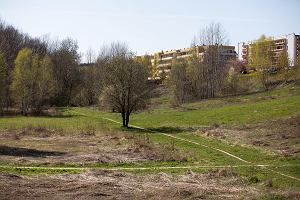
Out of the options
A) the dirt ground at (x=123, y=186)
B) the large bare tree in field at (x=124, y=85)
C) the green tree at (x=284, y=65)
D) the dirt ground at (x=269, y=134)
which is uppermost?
the green tree at (x=284, y=65)

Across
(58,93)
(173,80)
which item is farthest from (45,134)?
(58,93)

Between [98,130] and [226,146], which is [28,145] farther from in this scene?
[226,146]

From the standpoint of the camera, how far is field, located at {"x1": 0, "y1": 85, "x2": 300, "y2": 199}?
59.3 ft

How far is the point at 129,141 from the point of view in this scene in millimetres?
37125

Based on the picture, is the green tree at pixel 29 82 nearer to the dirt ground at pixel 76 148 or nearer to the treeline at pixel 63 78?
the treeline at pixel 63 78

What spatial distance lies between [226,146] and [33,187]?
1822 cm

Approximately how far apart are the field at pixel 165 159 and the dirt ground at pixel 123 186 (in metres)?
0.04

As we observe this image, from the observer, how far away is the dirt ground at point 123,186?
56.1 feet

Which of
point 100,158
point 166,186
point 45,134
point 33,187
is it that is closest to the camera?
point 33,187

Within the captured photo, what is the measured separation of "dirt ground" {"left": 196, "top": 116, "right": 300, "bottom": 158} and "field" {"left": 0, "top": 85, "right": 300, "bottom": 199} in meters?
0.07

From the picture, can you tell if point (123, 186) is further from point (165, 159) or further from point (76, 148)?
point (76, 148)

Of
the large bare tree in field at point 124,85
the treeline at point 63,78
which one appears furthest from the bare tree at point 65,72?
the large bare tree in field at point 124,85

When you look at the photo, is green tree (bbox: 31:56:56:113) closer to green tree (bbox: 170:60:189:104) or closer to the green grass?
the green grass

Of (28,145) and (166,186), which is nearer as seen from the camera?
(166,186)
